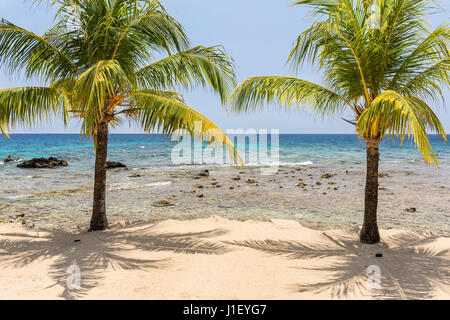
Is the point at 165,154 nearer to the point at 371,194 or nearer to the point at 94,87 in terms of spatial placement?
the point at 371,194

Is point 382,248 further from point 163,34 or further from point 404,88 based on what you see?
point 163,34

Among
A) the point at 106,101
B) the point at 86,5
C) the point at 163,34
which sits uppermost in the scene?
the point at 86,5

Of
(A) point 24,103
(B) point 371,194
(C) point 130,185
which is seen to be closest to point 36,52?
(A) point 24,103

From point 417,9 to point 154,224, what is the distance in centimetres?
711

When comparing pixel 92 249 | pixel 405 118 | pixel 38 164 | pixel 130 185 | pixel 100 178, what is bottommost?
pixel 130 185

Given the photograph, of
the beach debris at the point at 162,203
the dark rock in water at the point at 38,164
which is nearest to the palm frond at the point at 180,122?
the beach debris at the point at 162,203

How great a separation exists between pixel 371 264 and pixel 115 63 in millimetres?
5608

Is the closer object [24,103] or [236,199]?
[24,103]

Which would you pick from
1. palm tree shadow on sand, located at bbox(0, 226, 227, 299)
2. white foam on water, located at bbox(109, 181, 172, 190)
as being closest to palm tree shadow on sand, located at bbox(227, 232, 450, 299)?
palm tree shadow on sand, located at bbox(0, 226, 227, 299)

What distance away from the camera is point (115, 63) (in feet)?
17.1

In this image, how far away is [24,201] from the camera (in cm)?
1143

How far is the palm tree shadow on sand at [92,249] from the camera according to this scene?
15.3ft

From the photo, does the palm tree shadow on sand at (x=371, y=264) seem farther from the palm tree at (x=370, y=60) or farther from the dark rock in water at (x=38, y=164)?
the dark rock in water at (x=38, y=164)
